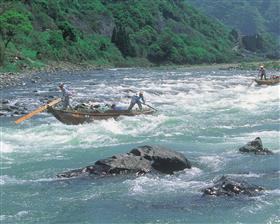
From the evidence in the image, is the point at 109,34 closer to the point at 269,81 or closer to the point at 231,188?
the point at 269,81

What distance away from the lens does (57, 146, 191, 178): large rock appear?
685 inches

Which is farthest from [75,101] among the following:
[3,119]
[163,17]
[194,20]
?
[194,20]

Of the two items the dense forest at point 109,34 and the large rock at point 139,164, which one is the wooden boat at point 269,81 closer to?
the dense forest at point 109,34

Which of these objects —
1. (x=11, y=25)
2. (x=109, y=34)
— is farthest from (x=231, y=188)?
(x=109, y=34)

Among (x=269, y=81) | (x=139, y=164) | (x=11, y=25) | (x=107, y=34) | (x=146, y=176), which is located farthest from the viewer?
(x=107, y=34)

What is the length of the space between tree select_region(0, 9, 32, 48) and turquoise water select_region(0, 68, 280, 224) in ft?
154

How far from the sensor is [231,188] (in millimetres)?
15117

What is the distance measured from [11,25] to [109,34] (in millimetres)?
52482

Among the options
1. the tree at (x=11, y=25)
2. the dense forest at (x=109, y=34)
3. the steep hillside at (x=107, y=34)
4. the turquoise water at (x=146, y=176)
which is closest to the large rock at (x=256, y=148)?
the turquoise water at (x=146, y=176)

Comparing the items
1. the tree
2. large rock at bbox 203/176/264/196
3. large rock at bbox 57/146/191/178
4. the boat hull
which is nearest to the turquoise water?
large rock at bbox 203/176/264/196

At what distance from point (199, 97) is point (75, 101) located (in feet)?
32.7

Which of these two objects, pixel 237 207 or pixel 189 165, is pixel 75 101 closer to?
pixel 189 165

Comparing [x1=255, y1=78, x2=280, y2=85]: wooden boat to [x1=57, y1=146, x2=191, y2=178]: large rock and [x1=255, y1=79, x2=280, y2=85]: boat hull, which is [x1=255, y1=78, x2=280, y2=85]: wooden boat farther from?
[x1=57, y1=146, x2=191, y2=178]: large rock

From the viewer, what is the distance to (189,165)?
59.4ft
